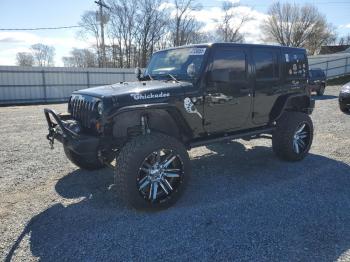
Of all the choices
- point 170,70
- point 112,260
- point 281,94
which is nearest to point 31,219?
point 112,260

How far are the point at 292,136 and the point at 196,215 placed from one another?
2777mm

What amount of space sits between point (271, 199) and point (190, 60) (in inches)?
86.8

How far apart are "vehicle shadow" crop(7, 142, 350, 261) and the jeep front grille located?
3.41 feet

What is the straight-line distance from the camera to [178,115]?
14.5 feet

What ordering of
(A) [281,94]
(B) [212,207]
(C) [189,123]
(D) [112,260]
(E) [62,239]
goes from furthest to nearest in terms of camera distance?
(A) [281,94] < (C) [189,123] < (B) [212,207] < (E) [62,239] < (D) [112,260]

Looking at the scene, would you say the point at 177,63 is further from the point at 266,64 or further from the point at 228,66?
the point at 266,64

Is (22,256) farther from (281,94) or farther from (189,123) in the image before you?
(281,94)

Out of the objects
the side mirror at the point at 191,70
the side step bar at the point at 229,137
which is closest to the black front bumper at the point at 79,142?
the side step bar at the point at 229,137

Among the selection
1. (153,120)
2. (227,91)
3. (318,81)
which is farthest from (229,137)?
(318,81)

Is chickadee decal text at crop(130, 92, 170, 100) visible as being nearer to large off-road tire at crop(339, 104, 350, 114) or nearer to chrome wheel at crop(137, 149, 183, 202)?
chrome wheel at crop(137, 149, 183, 202)

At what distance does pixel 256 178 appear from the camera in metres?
5.25

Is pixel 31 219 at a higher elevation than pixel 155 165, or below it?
below

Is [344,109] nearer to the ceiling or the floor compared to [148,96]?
nearer to the floor

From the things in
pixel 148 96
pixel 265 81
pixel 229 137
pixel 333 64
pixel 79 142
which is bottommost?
pixel 229 137
